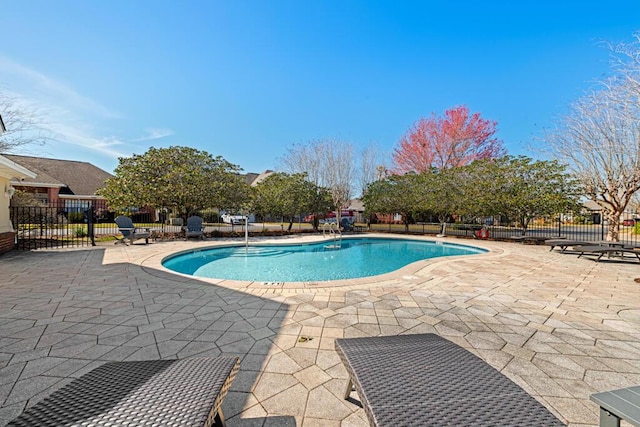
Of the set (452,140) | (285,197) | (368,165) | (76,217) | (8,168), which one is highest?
(452,140)

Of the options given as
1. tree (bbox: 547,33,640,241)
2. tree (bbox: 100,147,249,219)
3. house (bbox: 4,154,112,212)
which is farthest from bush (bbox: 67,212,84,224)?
tree (bbox: 547,33,640,241)

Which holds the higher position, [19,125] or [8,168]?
[19,125]

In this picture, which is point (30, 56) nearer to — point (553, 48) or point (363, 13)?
point (363, 13)

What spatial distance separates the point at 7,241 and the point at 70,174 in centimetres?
2034

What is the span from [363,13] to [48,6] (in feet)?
31.1

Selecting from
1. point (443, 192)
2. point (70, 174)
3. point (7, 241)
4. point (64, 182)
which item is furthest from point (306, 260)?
point (70, 174)

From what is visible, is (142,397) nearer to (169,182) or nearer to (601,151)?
(169,182)

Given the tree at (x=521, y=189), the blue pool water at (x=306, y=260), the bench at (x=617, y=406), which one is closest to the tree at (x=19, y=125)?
the blue pool water at (x=306, y=260)

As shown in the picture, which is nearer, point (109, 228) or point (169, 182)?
point (169, 182)

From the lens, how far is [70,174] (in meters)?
23.7

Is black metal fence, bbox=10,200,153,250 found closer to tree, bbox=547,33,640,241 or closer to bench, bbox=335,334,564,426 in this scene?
bench, bbox=335,334,564,426

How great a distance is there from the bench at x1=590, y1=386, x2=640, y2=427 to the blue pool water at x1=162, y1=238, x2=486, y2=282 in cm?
602

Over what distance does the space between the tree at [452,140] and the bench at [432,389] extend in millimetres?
23468

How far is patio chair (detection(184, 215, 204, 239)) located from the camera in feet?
Answer: 41.9
